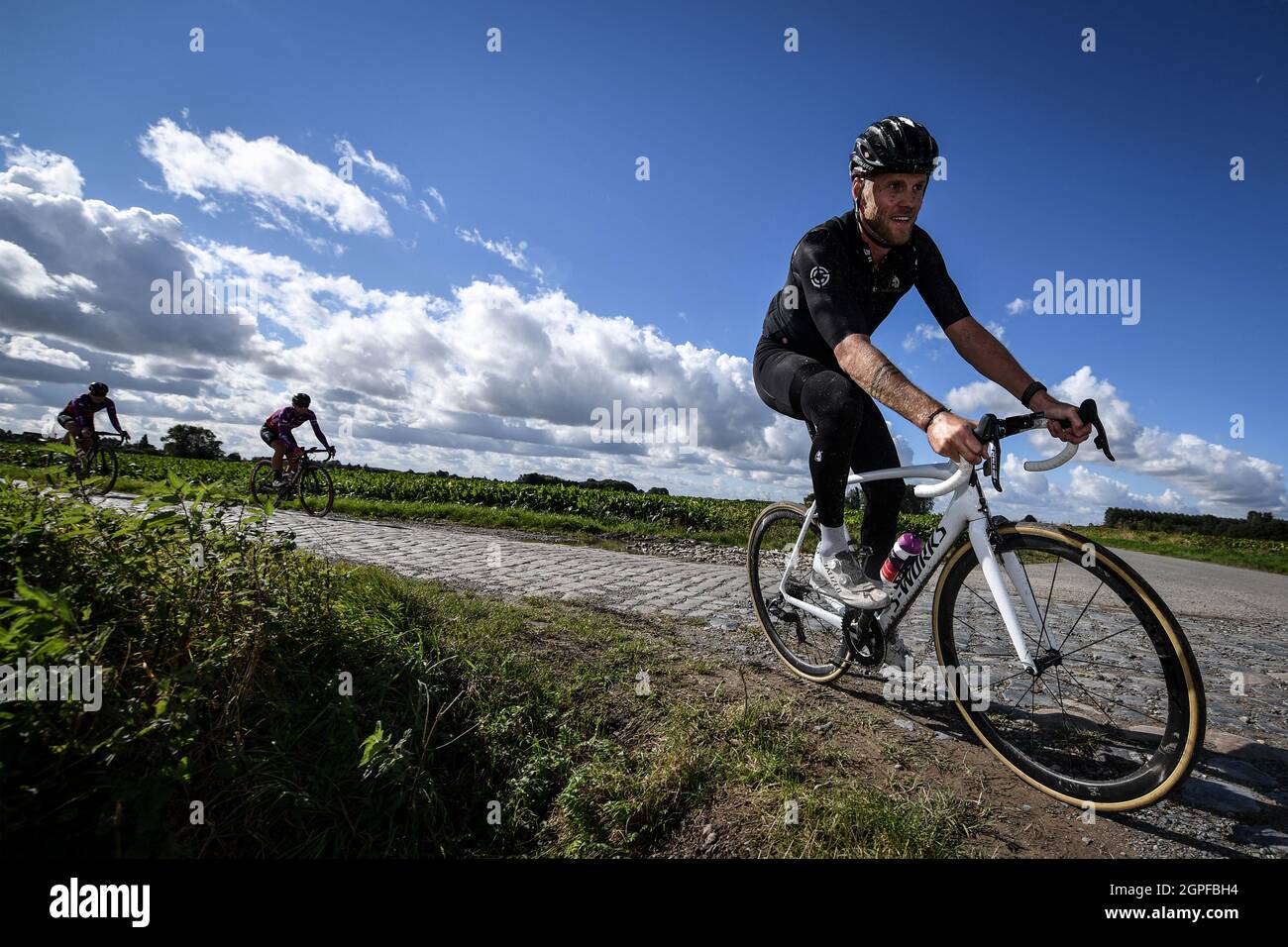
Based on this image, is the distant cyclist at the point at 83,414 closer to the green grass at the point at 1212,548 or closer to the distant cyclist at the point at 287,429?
the distant cyclist at the point at 287,429

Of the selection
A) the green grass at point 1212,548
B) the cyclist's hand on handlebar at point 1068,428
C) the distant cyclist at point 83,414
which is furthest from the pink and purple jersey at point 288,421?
the green grass at point 1212,548

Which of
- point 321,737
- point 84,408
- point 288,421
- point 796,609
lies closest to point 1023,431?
point 796,609

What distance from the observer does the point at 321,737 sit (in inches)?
114

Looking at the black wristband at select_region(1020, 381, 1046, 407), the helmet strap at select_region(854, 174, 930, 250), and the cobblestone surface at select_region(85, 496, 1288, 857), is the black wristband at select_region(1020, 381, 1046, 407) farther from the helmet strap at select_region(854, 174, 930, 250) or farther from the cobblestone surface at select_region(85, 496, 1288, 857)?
the cobblestone surface at select_region(85, 496, 1288, 857)

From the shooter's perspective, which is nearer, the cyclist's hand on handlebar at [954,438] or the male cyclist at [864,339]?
the cyclist's hand on handlebar at [954,438]

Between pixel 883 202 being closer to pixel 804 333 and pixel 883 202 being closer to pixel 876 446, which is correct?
pixel 804 333

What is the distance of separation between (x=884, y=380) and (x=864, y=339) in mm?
259

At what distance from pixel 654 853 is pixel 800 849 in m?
0.60

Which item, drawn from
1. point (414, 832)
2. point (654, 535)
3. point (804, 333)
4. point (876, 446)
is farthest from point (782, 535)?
point (654, 535)

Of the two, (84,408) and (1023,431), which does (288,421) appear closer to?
(84,408)

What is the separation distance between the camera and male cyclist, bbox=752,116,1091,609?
293 cm

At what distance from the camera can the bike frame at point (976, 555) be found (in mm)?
2500

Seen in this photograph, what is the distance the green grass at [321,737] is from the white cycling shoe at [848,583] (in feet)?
2.18

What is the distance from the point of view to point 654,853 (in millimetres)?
2312
